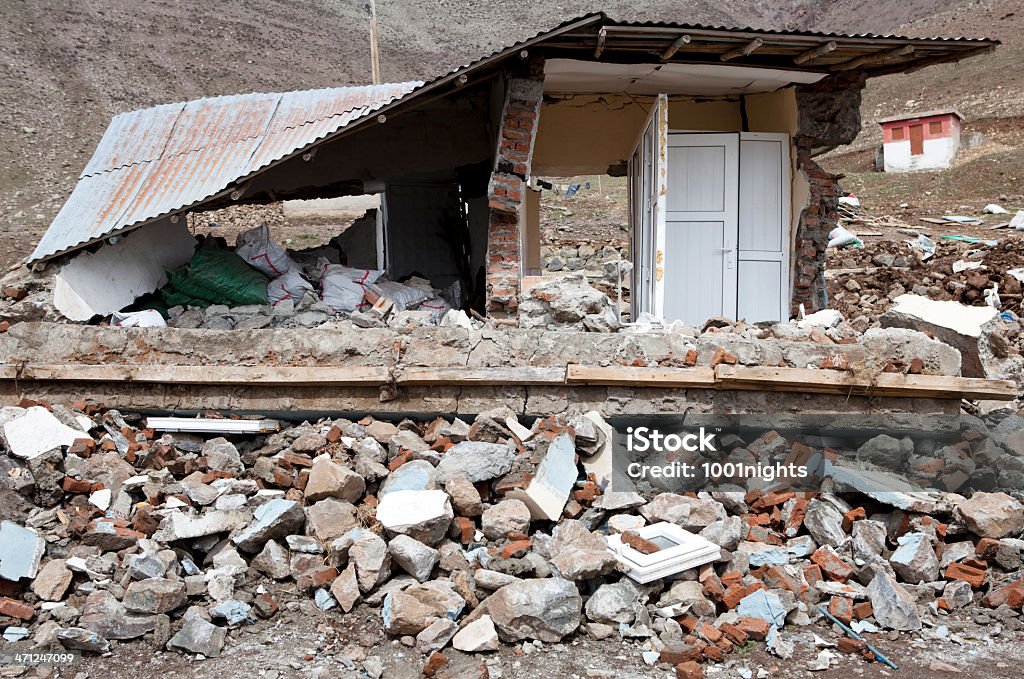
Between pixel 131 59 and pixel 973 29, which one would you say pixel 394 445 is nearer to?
pixel 131 59

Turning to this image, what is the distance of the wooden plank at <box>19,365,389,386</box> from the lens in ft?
18.0

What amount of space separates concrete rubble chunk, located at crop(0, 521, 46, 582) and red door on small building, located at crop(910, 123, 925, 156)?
29.8 metres

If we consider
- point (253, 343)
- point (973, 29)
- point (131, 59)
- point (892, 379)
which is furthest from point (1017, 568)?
point (973, 29)

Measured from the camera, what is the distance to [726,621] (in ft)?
13.1

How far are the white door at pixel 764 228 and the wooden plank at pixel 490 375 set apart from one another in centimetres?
314

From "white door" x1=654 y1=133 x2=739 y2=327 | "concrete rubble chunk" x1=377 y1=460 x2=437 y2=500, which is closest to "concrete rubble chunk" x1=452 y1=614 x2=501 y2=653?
"concrete rubble chunk" x1=377 y1=460 x2=437 y2=500

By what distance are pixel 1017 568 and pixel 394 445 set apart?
392 cm

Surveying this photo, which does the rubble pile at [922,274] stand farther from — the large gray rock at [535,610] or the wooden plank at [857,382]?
the large gray rock at [535,610]

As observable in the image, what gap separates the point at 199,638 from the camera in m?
3.83

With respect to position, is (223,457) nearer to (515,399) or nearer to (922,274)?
(515,399)

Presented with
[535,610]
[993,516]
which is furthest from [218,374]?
[993,516]

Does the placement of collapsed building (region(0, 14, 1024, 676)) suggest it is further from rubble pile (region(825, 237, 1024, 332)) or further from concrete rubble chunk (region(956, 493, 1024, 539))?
rubble pile (region(825, 237, 1024, 332))

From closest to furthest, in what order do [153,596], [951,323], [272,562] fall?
1. [153,596]
2. [272,562]
3. [951,323]

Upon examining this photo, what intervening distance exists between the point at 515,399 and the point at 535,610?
6.29 ft
